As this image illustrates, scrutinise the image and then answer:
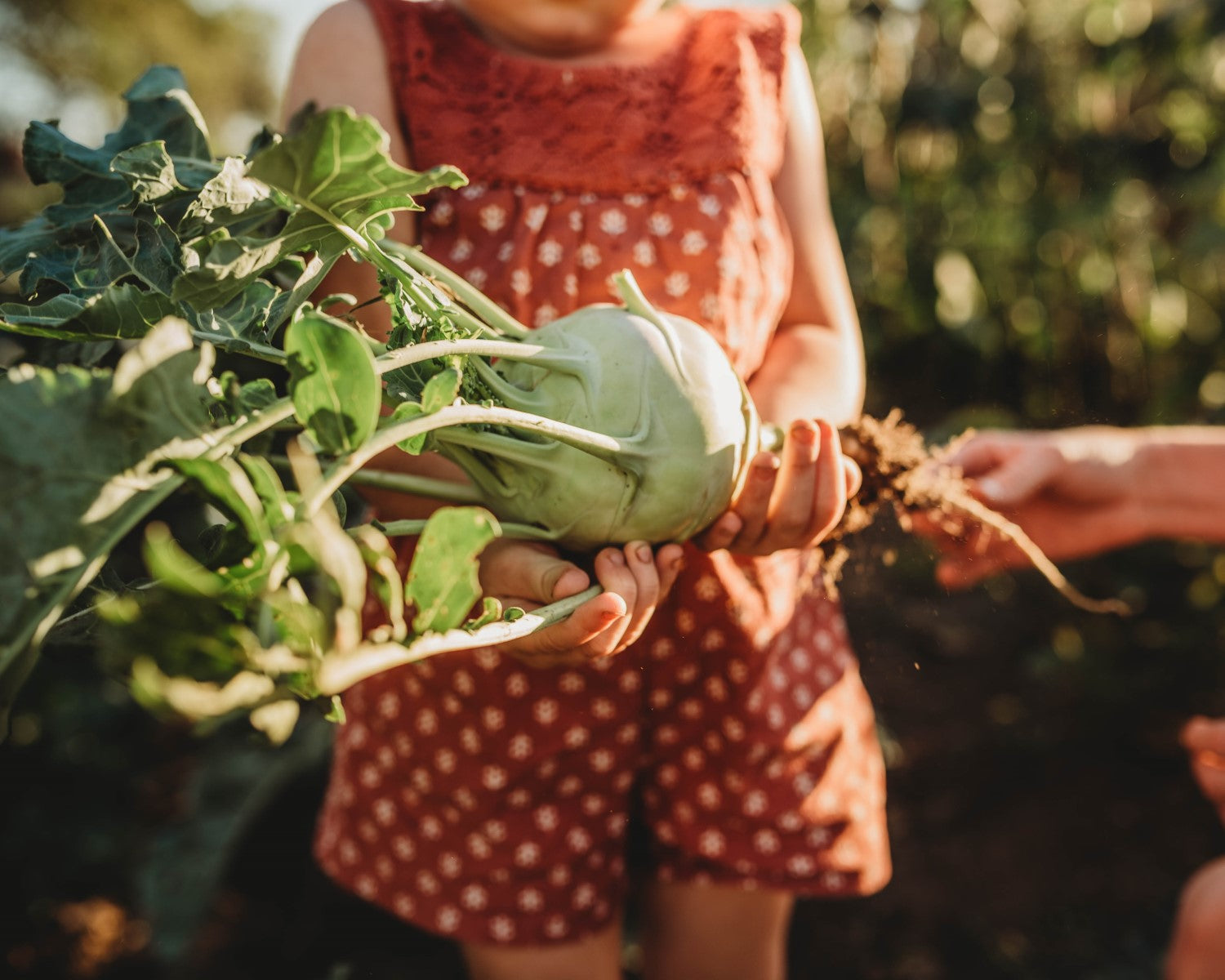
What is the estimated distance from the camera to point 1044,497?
1258 millimetres

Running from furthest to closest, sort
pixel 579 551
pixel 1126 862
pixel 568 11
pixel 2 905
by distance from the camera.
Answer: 1. pixel 1126 862
2. pixel 2 905
3. pixel 568 11
4. pixel 579 551

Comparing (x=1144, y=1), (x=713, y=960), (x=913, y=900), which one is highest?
(x=1144, y=1)

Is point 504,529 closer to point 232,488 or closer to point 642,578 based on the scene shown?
point 642,578

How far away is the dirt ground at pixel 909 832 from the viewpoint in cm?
164

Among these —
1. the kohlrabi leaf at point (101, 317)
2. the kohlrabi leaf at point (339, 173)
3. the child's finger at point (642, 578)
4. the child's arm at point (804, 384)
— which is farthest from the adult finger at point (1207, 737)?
the kohlrabi leaf at point (101, 317)

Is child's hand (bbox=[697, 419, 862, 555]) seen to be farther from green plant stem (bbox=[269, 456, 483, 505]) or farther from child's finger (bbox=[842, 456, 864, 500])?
green plant stem (bbox=[269, 456, 483, 505])

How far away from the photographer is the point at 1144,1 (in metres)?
2.50

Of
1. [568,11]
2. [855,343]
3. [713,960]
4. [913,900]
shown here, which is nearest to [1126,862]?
[913,900]

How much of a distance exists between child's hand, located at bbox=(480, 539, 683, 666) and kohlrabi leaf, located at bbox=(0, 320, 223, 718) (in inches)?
10.6

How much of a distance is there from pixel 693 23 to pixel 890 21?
1910mm

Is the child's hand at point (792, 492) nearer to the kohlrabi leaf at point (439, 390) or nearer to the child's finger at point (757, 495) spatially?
the child's finger at point (757, 495)

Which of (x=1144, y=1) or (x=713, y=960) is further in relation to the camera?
(x=1144, y=1)

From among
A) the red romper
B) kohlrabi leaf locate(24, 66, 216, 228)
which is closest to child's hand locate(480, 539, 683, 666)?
the red romper

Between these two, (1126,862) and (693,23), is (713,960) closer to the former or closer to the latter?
(693,23)
